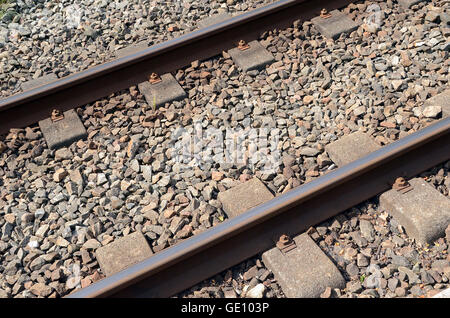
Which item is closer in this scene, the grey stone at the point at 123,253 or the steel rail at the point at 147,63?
the grey stone at the point at 123,253

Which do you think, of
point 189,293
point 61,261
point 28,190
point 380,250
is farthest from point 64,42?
point 380,250

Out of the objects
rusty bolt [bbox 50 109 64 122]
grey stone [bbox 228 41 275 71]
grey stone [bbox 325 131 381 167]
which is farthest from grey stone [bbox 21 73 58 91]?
grey stone [bbox 325 131 381 167]

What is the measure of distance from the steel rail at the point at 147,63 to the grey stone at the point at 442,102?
188 centimetres

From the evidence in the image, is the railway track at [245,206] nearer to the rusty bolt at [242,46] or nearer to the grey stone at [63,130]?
the grey stone at [63,130]

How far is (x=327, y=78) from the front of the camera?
4.94 metres

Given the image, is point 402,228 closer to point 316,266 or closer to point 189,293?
point 316,266

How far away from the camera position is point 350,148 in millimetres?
4184

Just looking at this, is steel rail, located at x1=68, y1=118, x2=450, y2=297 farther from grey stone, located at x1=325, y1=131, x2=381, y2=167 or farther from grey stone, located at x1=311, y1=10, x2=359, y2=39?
grey stone, located at x1=311, y1=10, x2=359, y2=39

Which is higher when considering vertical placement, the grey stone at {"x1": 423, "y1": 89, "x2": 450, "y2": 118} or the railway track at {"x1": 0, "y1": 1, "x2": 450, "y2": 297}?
the grey stone at {"x1": 423, "y1": 89, "x2": 450, "y2": 118}

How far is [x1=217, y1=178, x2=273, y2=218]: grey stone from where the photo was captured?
3861 millimetres

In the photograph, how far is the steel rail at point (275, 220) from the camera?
132 inches

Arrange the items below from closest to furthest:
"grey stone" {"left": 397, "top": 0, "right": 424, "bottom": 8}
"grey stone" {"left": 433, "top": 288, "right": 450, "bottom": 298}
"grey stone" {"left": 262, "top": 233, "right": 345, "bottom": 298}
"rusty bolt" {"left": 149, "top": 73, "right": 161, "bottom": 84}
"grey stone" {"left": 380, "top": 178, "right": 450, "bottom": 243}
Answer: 1. "grey stone" {"left": 433, "top": 288, "right": 450, "bottom": 298}
2. "grey stone" {"left": 262, "top": 233, "right": 345, "bottom": 298}
3. "grey stone" {"left": 380, "top": 178, "right": 450, "bottom": 243}
4. "rusty bolt" {"left": 149, "top": 73, "right": 161, "bottom": 84}
5. "grey stone" {"left": 397, "top": 0, "right": 424, "bottom": 8}

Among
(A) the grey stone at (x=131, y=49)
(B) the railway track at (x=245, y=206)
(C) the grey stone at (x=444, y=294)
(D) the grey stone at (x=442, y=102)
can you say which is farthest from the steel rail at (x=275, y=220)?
(A) the grey stone at (x=131, y=49)

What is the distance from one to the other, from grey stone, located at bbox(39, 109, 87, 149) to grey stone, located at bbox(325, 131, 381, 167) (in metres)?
2.20
